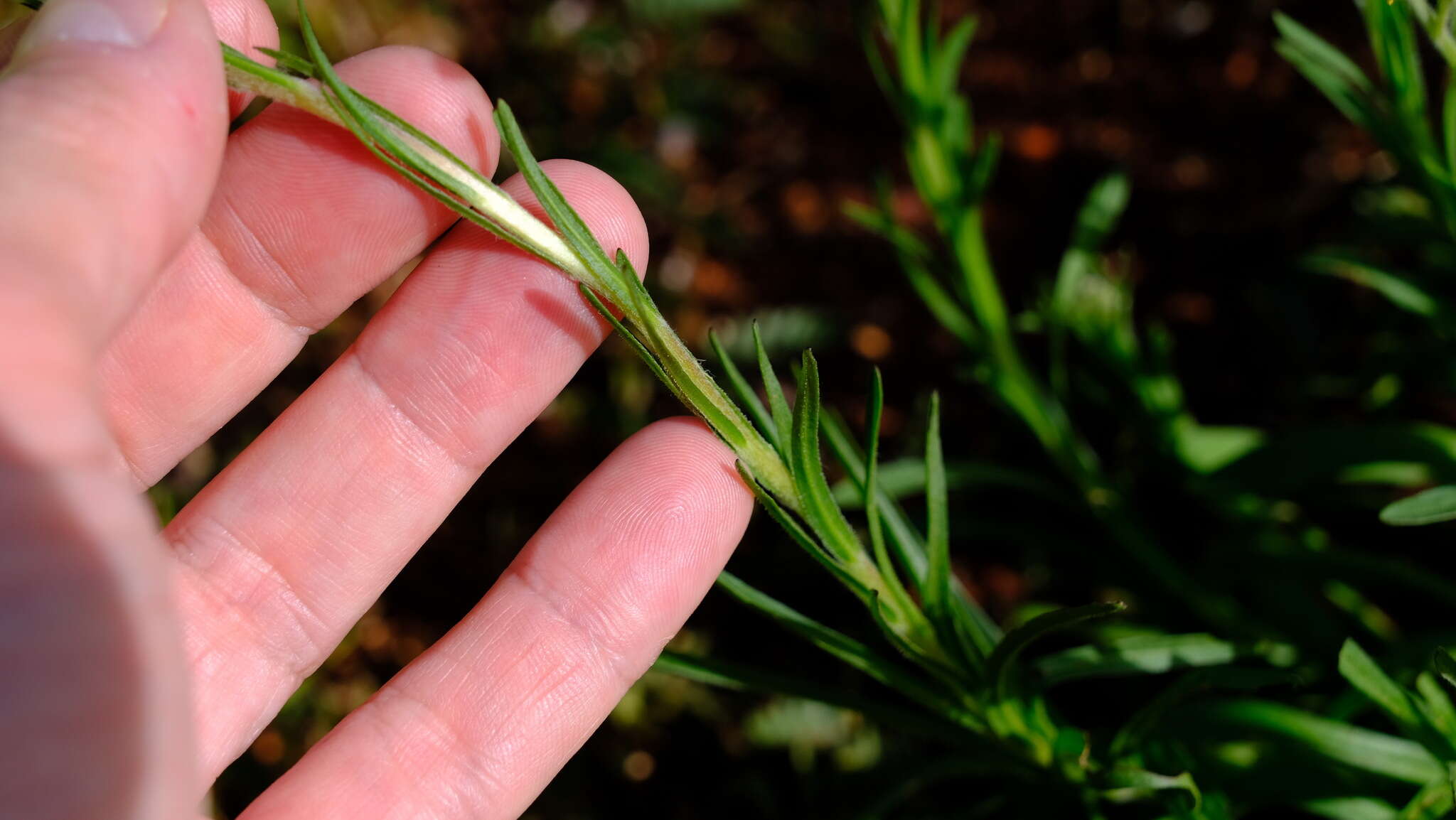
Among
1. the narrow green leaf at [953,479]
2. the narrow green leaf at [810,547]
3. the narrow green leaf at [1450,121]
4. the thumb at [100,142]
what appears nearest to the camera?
the thumb at [100,142]

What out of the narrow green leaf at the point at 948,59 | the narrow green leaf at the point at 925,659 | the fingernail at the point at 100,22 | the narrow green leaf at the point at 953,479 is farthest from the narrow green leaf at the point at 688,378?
the narrow green leaf at the point at 948,59

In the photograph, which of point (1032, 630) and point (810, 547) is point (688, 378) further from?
point (1032, 630)

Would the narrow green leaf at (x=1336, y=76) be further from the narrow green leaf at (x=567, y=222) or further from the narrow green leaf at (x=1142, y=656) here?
the narrow green leaf at (x=567, y=222)

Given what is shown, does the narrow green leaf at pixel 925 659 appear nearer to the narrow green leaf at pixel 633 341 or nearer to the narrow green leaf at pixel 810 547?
the narrow green leaf at pixel 810 547

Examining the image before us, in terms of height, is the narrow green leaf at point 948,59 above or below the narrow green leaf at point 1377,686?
above

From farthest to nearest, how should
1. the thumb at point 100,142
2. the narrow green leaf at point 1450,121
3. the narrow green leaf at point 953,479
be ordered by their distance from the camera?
the narrow green leaf at point 953,479 < the narrow green leaf at point 1450,121 < the thumb at point 100,142

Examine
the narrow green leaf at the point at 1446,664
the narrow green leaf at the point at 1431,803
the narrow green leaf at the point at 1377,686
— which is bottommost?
the narrow green leaf at the point at 1431,803

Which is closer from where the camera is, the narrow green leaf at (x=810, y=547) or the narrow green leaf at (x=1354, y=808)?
the narrow green leaf at (x=810, y=547)
